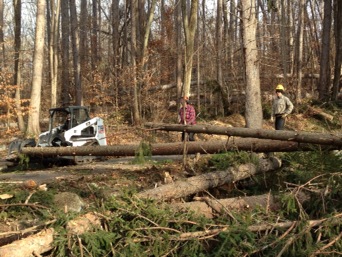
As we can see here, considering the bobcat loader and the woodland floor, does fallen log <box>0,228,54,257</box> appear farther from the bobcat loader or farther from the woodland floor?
the bobcat loader

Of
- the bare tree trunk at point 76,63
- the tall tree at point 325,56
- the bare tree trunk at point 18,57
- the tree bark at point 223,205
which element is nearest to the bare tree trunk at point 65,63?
the bare tree trunk at point 76,63

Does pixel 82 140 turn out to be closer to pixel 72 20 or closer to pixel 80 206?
pixel 80 206

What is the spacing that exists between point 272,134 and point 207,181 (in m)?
1.39

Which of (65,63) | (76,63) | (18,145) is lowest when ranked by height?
(18,145)

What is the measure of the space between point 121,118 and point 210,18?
15599 mm

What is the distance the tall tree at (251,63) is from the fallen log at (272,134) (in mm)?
3796

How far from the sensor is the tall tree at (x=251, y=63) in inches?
399

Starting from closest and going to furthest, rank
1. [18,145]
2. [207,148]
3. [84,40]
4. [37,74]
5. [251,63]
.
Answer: [207,148] < [251,63] < [18,145] < [37,74] < [84,40]

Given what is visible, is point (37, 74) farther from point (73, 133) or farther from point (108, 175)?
point (108, 175)

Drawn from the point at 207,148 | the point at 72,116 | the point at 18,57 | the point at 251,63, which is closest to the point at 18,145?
the point at 72,116

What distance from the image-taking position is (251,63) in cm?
1030

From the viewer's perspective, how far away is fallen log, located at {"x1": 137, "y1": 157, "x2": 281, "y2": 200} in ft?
17.9

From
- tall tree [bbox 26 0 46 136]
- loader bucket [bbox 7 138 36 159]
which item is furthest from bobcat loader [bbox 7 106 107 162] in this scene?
tall tree [bbox 26 0 46 136]

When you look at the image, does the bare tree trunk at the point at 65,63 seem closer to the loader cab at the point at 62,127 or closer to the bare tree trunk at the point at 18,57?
the bare tree trunk at the point at 18,57
